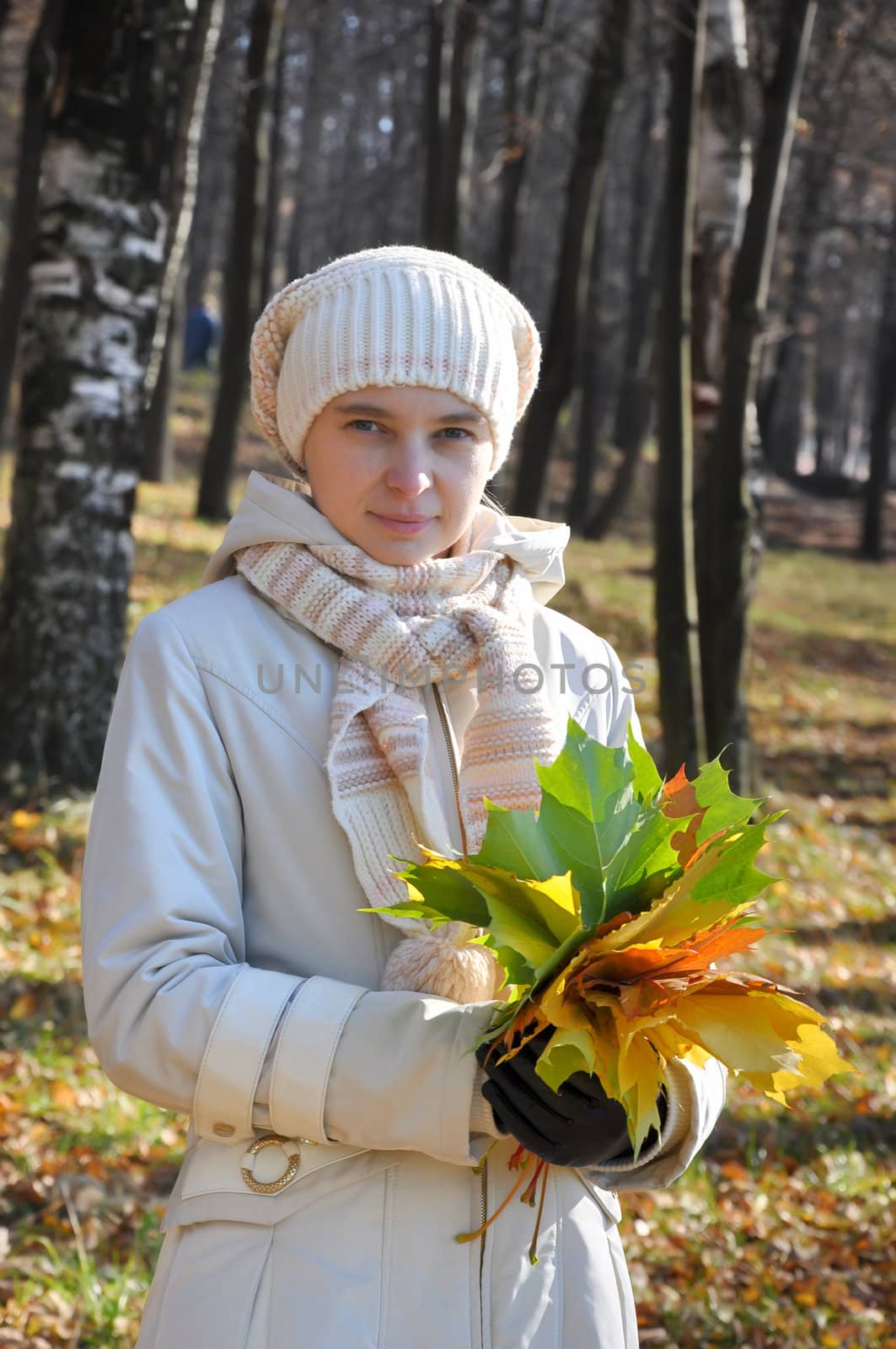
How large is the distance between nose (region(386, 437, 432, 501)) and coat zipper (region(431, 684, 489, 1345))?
339 mm

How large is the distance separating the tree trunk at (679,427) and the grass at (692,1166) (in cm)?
132

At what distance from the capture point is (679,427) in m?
6.95

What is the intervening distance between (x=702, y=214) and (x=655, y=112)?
16.7 m

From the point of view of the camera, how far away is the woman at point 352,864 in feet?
6.00

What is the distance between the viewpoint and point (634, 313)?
Result: 83.9 ft

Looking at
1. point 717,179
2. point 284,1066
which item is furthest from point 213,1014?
point 717,179

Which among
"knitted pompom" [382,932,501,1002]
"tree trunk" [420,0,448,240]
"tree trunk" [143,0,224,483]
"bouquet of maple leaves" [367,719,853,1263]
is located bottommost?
"knitted pompom" [382,932,501,1002]

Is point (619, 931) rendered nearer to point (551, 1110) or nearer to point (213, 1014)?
point (551, 1110)

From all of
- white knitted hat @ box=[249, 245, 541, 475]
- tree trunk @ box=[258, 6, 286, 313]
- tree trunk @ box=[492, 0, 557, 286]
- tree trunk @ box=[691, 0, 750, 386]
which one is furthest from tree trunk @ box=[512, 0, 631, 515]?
white knitted hat @ box=[249, 245, 541, 475]

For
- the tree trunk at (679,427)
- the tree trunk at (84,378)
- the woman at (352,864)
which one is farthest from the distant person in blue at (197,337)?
the woman at (352,864)

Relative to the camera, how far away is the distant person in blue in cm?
3167

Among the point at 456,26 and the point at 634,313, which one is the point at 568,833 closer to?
the point at 456,26

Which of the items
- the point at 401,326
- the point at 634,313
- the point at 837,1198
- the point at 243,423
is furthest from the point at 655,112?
the point at 401,326

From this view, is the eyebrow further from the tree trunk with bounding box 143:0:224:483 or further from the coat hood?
the tree trunk with bounding box 143:0:224:483
